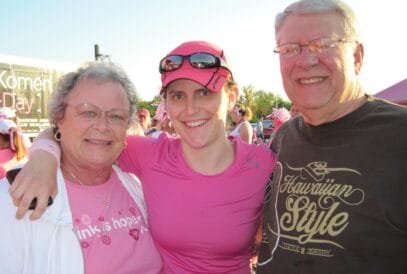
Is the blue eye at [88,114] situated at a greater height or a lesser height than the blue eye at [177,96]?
lesser

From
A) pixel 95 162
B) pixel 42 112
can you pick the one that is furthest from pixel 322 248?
pixel 42 112

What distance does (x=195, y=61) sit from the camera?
234cm

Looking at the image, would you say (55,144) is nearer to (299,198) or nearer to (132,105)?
(132,105)

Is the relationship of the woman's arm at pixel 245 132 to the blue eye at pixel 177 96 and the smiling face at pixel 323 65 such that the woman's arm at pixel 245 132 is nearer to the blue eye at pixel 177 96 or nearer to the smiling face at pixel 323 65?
the blue eye at pixel 177 96

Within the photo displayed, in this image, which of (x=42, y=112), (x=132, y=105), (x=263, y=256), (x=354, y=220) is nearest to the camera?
(x=354, y=220)

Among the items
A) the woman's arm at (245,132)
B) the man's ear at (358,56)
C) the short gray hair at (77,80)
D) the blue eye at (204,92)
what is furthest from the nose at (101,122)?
the woman's arm at (245,132)

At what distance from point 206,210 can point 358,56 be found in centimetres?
121

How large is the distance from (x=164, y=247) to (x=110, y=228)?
14.4 inches

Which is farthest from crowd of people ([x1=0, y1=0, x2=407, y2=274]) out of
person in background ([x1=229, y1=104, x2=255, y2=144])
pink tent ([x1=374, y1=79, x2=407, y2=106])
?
pink tent ([x1=374, y1=79, x2=407, y2=106])

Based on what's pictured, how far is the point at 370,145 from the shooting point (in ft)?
5.72

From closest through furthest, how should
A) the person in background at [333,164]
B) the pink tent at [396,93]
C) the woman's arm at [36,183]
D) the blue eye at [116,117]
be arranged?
the person in background at [333,164] → the woman's arm at [36,183] → the blue eye at [116,117] → the pink tent at [396,93]

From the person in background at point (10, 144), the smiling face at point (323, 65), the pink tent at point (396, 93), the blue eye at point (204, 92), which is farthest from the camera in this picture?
the pink tent at point (396, 93)

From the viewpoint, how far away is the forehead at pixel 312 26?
1.92m

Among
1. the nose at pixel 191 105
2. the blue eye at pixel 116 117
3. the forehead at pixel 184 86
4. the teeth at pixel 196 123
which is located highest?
the forehead at pixel 184 86
